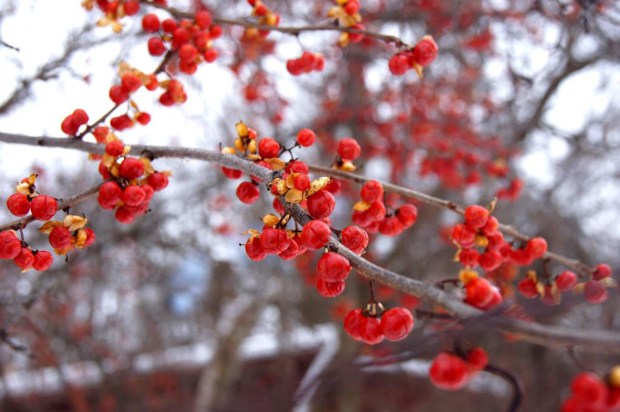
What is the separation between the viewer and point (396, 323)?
4.12 ft

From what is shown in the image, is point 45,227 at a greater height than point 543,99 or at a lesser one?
greater

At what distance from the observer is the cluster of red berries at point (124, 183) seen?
1521 millimetres

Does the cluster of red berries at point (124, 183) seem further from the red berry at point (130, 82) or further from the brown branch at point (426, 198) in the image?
the brown branch at point (426, 198)

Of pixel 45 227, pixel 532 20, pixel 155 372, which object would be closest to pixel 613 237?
pixel 532 20

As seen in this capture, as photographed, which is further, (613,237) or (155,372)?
(613,237)

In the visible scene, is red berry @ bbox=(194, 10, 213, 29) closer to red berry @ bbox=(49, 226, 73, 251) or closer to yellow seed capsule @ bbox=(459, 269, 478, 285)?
red berry @ bbox=(49, 226, 73, 251)

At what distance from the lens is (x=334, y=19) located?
6.73ft

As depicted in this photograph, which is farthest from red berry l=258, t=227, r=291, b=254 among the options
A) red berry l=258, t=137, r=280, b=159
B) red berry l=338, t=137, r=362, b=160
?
red berry l=338, t=137, r=362, b=160

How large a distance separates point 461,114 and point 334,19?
436cm

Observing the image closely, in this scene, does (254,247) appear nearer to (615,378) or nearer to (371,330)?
(371,330)

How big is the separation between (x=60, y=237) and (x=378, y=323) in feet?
3.05

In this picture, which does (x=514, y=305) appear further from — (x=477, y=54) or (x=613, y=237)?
(x=613, y=237)

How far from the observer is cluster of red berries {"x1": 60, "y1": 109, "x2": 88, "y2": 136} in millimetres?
1651

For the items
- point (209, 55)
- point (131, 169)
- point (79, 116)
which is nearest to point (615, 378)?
point (131, 169)
